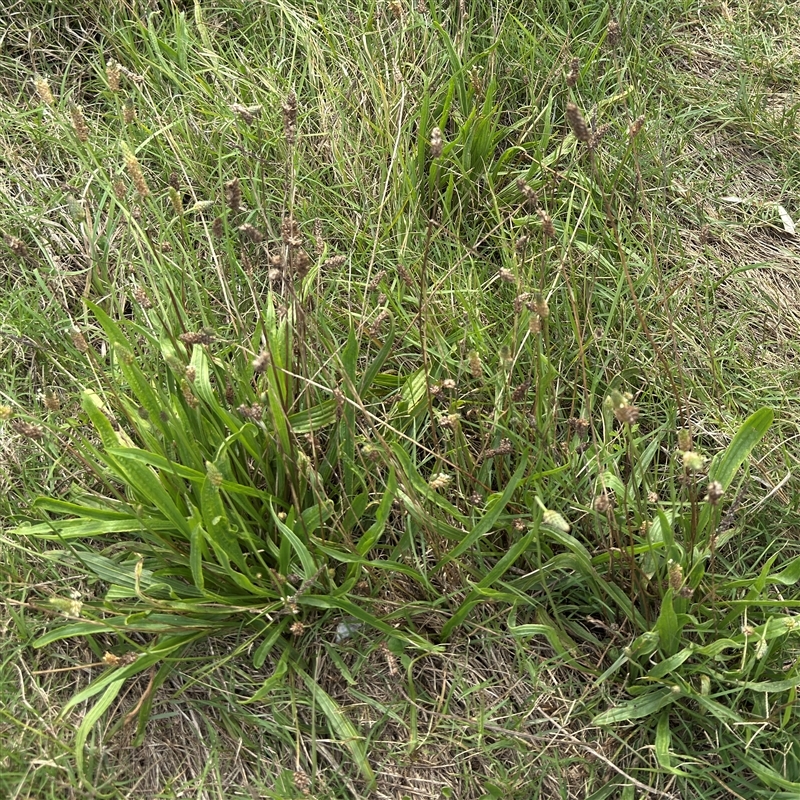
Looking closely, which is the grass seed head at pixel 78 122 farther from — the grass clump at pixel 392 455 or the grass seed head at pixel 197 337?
the grass seed head at pixel 197 337

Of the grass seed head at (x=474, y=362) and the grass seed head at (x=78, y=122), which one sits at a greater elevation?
the grass seed head at (x=78, y=122)

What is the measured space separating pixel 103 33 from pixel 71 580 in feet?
6.41

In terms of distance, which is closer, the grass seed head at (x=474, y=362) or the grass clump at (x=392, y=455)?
the grass seed head at (x=474, y=362)

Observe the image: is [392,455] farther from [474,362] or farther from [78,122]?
[78,122]

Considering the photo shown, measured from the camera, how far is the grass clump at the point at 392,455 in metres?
2.00

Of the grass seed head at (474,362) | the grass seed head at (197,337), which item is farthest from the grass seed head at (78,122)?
the grass seed head at (474,362)

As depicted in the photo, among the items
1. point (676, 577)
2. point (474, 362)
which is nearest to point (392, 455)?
point (474, 362)

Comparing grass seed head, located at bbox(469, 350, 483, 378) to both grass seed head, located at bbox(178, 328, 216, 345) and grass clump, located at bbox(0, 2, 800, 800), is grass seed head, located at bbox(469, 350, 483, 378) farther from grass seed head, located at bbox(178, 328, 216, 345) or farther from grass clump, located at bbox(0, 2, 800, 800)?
grass seed head, located at bbox(178, 328, 216, 345)

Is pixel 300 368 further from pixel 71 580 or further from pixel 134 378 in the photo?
pixel 71 580

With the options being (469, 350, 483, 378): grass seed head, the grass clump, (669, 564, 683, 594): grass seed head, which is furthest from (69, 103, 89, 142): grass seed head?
(669, 564, 683, 594): grass seed head

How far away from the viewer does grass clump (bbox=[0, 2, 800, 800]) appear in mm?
1999

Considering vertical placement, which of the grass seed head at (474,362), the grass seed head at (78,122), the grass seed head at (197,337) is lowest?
the grass seed head at (474,362)

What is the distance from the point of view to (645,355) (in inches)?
100

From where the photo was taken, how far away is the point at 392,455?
2021 mm
